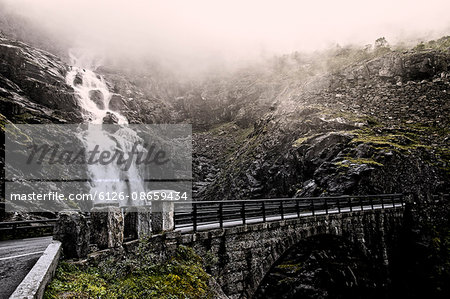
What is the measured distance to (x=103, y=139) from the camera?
40188 mm

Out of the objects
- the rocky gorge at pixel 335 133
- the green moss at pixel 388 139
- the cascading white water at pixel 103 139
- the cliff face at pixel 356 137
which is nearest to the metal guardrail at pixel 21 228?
the rocky gorge at pixel 335 133

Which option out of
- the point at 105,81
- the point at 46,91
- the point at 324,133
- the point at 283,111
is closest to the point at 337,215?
the point at 324,133

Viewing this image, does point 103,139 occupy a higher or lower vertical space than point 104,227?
higher

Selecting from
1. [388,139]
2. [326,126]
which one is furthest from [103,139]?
[388,139]

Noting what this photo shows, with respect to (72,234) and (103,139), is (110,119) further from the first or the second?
(72,234)

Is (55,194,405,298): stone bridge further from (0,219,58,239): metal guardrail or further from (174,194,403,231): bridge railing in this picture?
(0,219,58,239): metal guardrail

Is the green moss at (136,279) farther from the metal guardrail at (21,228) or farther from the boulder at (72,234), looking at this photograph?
the metal guardrail at (21,228)

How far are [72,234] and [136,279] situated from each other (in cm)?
166

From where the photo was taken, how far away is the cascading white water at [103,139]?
113 ft

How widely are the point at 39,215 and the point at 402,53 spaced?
52.1 m

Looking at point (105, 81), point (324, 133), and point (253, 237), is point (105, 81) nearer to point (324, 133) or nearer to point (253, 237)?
point (324, 133)

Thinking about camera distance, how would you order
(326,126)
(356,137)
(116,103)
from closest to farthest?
(356,137), (326,126), (116,103)

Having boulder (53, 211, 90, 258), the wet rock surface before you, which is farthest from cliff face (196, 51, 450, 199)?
boulder (53, 211, 90, 258)

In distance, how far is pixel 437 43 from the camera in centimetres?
4597
